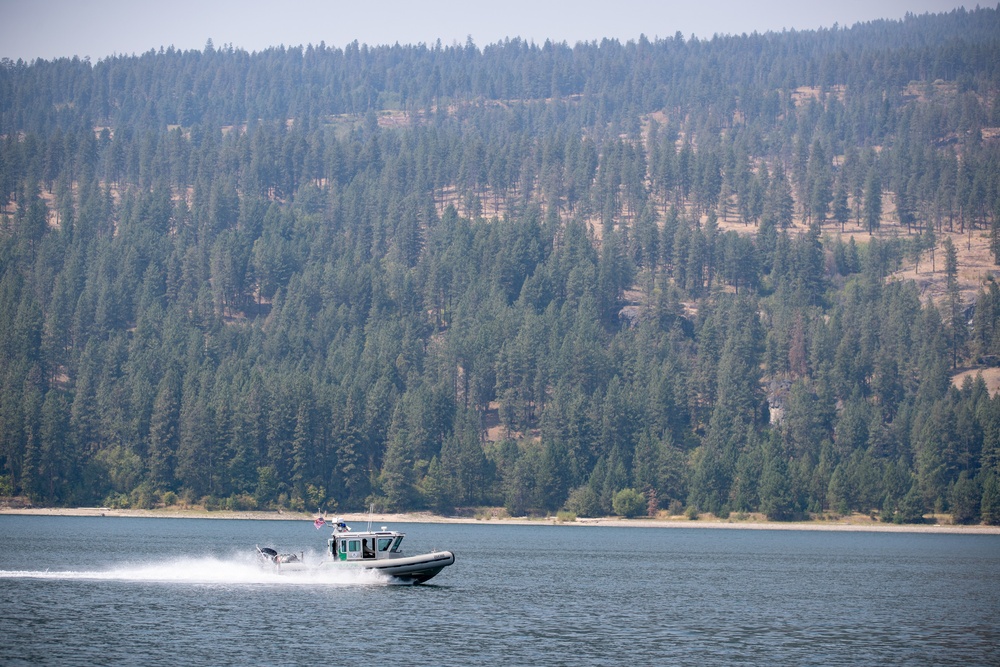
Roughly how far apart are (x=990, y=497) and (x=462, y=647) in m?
140

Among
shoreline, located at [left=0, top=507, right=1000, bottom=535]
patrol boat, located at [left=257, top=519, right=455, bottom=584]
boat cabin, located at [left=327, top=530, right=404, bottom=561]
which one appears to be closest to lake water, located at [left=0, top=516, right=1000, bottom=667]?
patrol boat, located at [left=257, top=519, right=455, bottom=584]

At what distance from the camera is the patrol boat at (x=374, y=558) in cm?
8488

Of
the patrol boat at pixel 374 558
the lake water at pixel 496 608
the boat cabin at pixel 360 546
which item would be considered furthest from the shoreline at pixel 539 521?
the boat cabin at pixel 360 546

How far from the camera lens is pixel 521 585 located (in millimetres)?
91188

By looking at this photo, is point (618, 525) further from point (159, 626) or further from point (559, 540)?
point (159, 626)

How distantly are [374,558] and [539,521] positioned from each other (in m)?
111

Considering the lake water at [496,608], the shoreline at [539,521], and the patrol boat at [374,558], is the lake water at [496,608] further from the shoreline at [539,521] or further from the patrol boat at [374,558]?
the shoreline at [539,521]

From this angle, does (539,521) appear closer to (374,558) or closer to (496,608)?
(374,558)

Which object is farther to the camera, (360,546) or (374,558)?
(360,546)

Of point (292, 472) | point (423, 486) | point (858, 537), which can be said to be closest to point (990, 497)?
point (858, 537)

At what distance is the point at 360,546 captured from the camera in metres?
86.4

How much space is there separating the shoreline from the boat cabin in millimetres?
93554

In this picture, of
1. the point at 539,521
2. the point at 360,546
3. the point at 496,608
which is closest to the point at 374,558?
the point at 360,546

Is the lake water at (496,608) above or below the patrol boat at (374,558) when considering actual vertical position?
below
